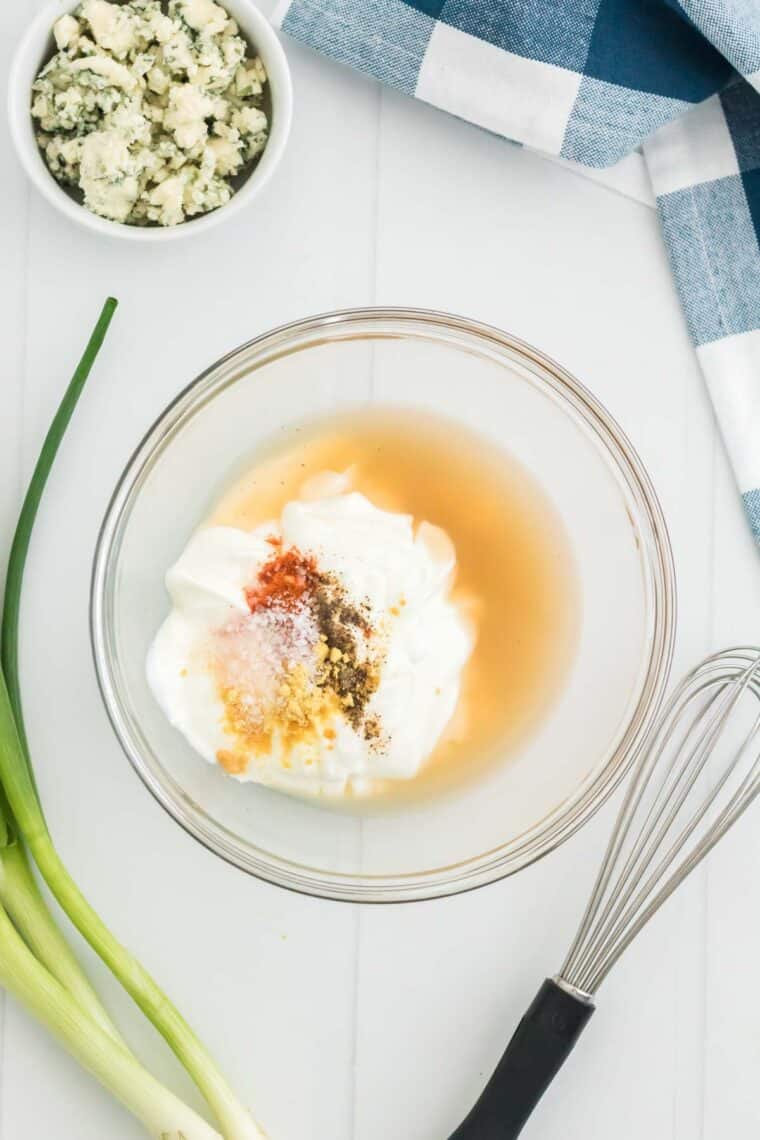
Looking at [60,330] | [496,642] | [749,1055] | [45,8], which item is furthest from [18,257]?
[749,1055]

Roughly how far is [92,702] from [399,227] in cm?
51

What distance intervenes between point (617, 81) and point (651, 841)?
2.20 feet

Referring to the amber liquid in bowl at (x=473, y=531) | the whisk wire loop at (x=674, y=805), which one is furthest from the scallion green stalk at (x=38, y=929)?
the whisk wire loop at (x=674, y=805)

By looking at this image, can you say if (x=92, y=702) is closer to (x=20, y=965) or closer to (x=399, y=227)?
(x=20, y=965)

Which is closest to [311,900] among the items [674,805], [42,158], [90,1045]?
[90,1045]

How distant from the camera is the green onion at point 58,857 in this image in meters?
0.98

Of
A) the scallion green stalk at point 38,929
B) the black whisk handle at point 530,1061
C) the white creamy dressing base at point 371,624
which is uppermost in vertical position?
the white creamy dressing base at point 371,624

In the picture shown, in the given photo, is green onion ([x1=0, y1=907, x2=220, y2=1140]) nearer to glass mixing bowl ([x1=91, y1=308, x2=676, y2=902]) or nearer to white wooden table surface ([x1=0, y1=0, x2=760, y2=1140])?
white wooden table surface ([x1=0, y1=0, x2=760, y2=1140])

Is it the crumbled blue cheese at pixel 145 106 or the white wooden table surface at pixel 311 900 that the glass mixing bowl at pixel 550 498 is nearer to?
the white wooden table surface at pixel 311 900

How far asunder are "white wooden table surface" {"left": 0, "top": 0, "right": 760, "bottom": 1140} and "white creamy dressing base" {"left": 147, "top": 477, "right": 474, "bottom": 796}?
13 cm

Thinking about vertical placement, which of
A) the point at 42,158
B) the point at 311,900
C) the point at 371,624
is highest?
→ the point at 42,158

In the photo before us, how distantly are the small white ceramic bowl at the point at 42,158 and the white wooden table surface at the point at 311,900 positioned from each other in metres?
0.07

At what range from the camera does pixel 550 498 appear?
1.07 metres

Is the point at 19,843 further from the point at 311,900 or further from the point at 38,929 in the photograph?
the point at 311,900
